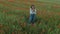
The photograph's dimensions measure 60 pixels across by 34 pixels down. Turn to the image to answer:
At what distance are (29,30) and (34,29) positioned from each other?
0.30 meters

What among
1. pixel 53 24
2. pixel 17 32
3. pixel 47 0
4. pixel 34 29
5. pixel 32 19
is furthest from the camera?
pixel 47 0

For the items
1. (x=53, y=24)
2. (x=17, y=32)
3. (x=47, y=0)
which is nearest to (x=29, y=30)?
(x=17, y=32)

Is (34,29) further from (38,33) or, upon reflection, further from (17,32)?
(17,32)

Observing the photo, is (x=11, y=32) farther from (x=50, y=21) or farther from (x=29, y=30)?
(x=50, y=21)

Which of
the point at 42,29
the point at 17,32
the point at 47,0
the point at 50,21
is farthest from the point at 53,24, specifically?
the point at 47,0

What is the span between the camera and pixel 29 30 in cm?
1414

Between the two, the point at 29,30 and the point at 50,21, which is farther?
the point at 50,21

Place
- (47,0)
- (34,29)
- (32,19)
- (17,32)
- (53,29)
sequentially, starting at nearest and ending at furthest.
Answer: (17,32), (34,29), (53,29), (32,19), (47,0)

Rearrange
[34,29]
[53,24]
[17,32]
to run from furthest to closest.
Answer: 1. [53,24]
2. [34,29]
3. [17,32]

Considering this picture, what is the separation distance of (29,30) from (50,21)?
4.15 meters

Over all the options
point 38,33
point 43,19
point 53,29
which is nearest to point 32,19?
point 43,19

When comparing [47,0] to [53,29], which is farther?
[47,0]

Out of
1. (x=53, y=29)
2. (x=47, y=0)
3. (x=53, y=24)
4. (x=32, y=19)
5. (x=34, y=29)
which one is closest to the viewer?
(x=34, y=29)

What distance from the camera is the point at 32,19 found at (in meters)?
18.1
